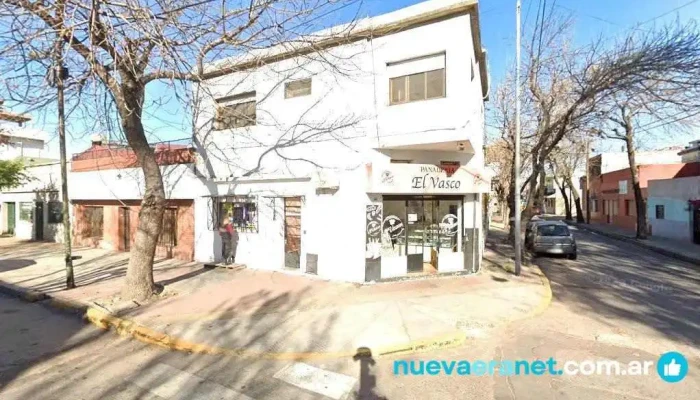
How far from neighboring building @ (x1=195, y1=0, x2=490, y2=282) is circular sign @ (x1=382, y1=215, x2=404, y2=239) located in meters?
0.03

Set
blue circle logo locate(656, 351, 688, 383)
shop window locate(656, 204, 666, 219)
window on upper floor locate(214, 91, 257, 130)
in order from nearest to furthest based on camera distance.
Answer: blue circle logo locate(656, 351, 688, 383) < window on upper floor locate(214, 91, 257, 130) < shop window locate(656, 204, 666, 219)

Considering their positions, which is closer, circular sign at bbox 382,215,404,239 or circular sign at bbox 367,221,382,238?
circular sign at bbox 367,221,382,238

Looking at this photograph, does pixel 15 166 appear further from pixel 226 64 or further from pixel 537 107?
pixel 537 107

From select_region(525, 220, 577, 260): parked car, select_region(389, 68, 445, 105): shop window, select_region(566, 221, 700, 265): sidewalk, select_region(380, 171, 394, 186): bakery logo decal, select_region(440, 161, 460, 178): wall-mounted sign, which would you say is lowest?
select_region(566, 221, 700, 265): sidewalk

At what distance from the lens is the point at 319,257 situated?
32.5 feet

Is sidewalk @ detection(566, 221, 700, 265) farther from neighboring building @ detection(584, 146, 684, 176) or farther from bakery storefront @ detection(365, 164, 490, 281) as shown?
neighboring building @ detection(584, 146, 684, 176)

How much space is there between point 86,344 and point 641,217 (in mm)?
26491

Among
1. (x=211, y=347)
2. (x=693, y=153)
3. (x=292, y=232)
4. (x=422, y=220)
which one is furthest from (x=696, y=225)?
(x=211, y=347)

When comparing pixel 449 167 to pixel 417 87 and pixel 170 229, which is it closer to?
pixel 417 87

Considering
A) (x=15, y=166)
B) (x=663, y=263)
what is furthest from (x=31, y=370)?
(x=663, y=263)

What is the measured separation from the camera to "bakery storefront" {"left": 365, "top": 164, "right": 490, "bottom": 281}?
368 inches

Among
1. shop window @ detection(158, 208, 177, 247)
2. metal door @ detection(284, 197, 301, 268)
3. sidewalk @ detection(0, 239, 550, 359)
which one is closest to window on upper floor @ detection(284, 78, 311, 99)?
metal door @ detection(284, 197, 301, 268)

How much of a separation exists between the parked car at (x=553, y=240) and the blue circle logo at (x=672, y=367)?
9.62 metres

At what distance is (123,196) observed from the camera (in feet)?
47.4
